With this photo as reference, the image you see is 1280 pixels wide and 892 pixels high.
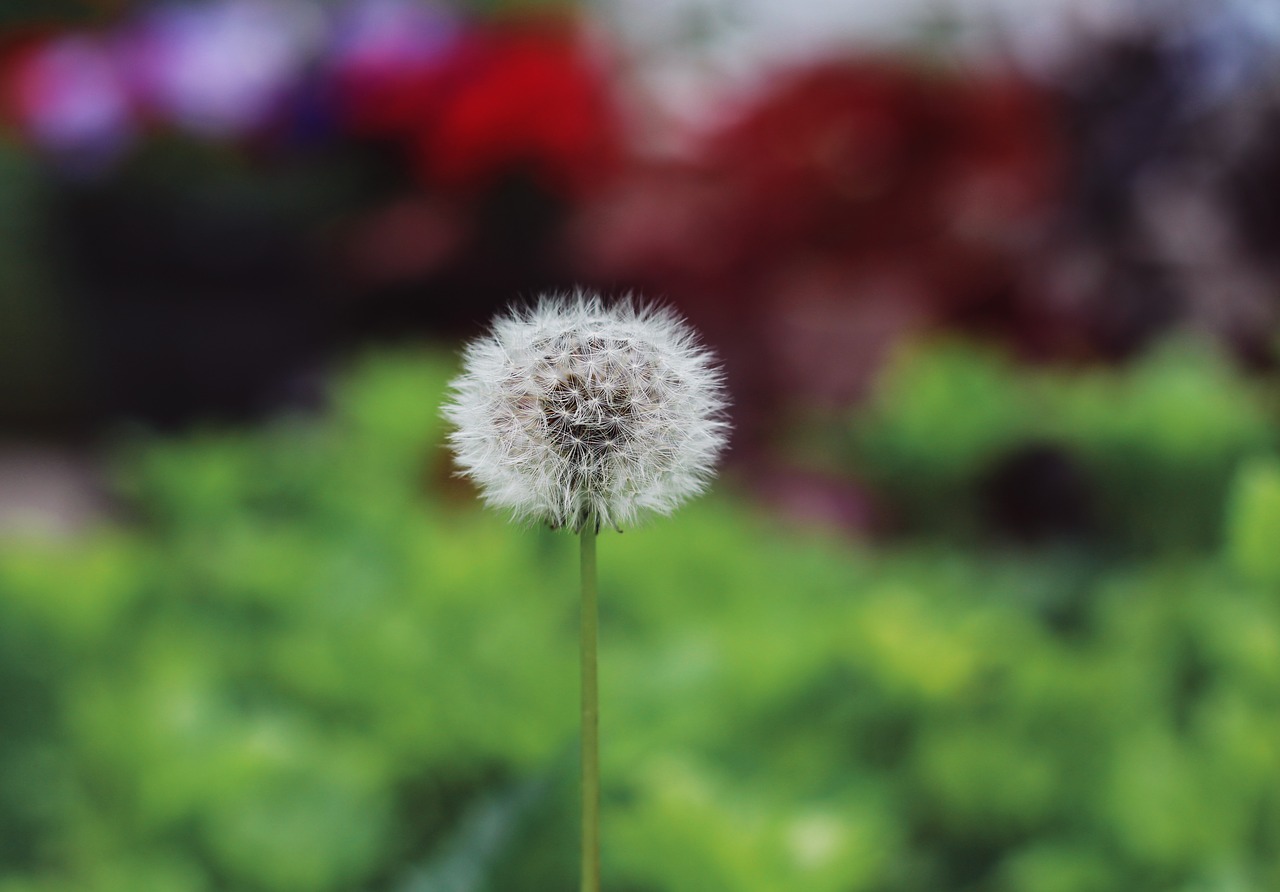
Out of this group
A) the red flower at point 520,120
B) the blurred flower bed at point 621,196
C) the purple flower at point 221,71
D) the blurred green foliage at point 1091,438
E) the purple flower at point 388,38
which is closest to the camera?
the blurred green foliage at point 1091,438

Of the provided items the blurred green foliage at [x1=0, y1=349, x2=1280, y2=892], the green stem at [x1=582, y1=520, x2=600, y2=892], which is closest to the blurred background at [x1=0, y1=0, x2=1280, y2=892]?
the blurred green foliage at [x1=0, y1=349, x2=1280, y2=892]

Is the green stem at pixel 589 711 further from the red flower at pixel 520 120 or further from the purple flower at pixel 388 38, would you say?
the purple flower at pixel 388 38

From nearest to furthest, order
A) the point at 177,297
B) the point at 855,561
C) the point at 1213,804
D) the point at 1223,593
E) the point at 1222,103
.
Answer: the point at 1213,804
the point at 1223,593
the point at 855,561
the point at 1222,103
the point at 177,297

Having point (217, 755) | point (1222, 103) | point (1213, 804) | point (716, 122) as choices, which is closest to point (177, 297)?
point (716, 122)

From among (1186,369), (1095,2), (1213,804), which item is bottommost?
(1213,804)

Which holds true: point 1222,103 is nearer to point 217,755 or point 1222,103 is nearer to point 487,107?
point 487,107

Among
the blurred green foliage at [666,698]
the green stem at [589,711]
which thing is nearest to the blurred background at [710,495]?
the blurred green foliage at [666,698]

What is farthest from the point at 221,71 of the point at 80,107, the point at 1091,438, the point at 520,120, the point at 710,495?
the point at 1091,438
